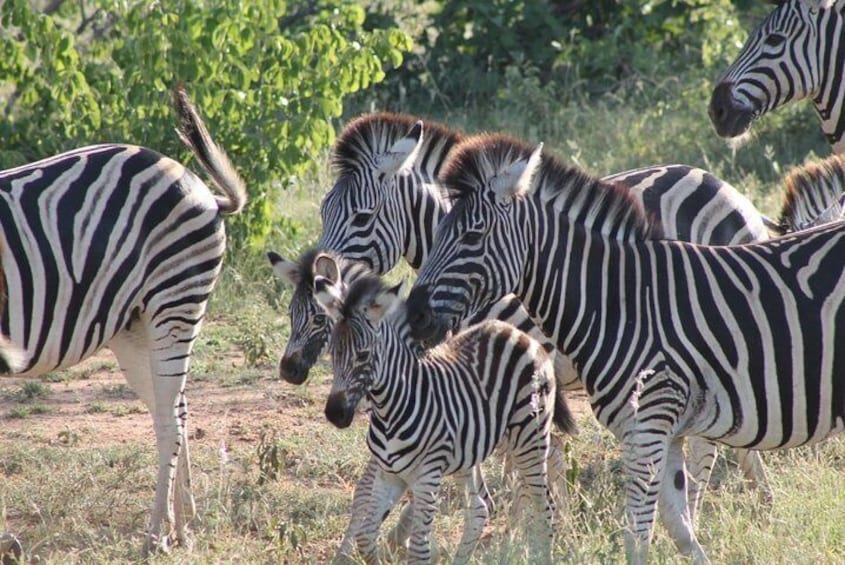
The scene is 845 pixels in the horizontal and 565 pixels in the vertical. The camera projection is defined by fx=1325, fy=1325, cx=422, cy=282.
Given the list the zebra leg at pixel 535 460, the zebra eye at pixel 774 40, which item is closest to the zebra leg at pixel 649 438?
the zebra leg at pixel 535 460

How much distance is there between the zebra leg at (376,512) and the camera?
19.1 ft

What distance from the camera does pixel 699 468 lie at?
6.51 m

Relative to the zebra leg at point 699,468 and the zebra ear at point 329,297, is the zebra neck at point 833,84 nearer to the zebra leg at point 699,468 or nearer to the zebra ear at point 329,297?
the zebra leg at point 699,468

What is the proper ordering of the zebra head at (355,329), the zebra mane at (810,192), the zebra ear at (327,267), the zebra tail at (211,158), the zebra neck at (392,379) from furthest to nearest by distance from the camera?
1. the zebra mane at (810,192)
2. the zebra tail at (211,158)
3. the zebra ear at (327,267)
4. the zebra neck at (392,379)
5. the zebra head at (355,329)

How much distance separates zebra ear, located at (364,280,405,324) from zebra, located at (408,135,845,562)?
3.5 inches

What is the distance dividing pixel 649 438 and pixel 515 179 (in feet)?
3.99

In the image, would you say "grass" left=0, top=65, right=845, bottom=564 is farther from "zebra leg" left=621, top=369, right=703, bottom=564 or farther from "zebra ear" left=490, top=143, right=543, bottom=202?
"zebra ear" left=490, top=143, right=543, bottom=202

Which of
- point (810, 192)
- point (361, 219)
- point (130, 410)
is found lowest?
point (130, 410)

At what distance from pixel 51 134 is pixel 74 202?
3.86m

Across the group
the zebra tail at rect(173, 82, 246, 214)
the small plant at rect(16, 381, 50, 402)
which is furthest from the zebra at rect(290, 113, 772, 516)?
the small plant at rect(16, 381, 50, 402)

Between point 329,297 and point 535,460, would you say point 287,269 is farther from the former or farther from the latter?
point 535,460

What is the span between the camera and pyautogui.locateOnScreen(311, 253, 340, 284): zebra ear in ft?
19.7

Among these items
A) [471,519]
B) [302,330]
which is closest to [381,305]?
[302,330]

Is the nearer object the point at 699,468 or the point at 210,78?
the point at 699,468
